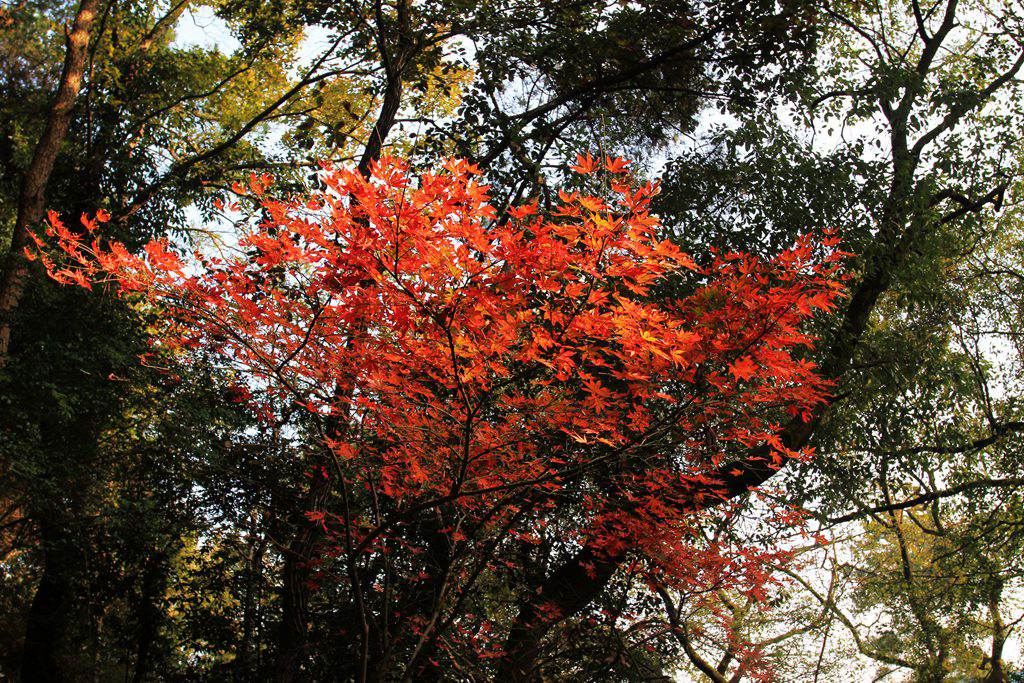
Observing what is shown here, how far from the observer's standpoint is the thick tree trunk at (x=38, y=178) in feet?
20.8

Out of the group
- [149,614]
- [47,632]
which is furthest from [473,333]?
[47,632]

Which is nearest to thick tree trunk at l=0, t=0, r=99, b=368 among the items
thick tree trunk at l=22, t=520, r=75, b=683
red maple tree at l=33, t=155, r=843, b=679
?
thick tree trunk at l=22, t=520, r=75, b=683

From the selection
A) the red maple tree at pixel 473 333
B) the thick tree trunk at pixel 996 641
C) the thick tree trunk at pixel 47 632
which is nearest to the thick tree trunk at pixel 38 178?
the thick tree trunk at pixel 47 632

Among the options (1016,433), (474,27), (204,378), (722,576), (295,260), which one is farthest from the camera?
(1016,433)

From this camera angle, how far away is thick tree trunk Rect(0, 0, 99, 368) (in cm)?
635

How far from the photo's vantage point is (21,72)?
32.6 feet

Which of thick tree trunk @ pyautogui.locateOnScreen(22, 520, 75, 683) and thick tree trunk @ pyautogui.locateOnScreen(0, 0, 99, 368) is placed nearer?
thick tree trunk @ pyautogui.locateOnScreen(0, 0, 99, 368)

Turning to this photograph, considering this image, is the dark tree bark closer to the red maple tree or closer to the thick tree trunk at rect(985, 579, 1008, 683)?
the red maple tree

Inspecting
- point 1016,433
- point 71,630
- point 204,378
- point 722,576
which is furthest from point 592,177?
point 71,630

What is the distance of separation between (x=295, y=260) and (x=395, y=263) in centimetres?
71

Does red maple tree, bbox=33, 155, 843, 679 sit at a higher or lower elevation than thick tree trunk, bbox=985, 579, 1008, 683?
lower

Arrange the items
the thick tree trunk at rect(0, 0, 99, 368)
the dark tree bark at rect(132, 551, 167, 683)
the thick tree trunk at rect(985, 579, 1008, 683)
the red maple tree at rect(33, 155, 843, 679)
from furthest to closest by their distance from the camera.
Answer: the thick tree trunk at rect(985, 579, 1008, 683) < the dark tree bark at rect(132, 551, 167, 683) < the thick tree trunk at rect(0, 0, 99, 368) < the red maple tree at rect(33, 155, 843, 679)

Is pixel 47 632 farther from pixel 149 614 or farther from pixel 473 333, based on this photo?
pixel 473 333

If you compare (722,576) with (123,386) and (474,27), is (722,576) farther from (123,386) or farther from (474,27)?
(123,386)
